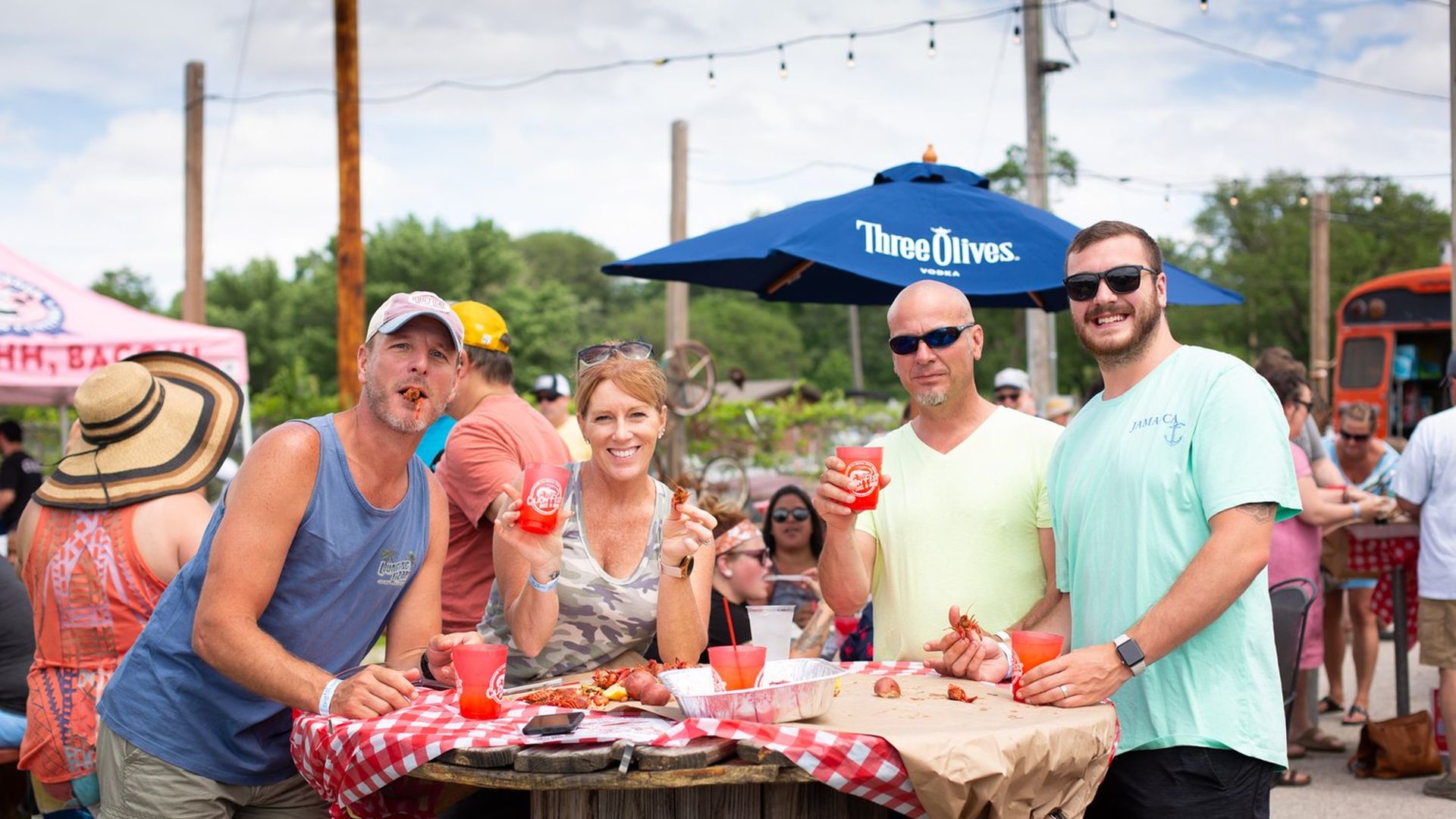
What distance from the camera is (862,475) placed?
10.3 feet

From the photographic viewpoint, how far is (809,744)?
7.54 feet

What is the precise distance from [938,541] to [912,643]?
0.31 meters

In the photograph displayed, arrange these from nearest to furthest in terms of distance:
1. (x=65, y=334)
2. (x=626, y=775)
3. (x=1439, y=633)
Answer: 1. (x=626, y=775)
2. (x=1439, y=633)
3. (x=65, y=334)

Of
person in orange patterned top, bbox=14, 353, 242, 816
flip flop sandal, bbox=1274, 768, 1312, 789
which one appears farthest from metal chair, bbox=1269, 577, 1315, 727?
person in orange patterned top, bbox=14, 353, 242, 816

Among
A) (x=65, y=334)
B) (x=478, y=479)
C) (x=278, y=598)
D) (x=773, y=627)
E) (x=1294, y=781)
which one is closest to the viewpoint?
(x=278, y=598)

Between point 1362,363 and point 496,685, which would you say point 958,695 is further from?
point 1362,363

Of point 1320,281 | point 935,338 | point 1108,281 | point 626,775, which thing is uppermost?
point 1320,281

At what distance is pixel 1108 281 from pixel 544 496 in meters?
1.49

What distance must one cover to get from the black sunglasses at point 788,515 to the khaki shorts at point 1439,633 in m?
3.20

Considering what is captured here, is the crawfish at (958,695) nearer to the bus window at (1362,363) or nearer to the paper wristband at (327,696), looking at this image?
the paper wristband at (327,696)

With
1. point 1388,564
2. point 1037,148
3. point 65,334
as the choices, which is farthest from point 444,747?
point 1037,148

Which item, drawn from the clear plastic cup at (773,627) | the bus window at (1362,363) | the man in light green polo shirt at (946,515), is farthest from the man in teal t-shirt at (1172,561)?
the bus window at (1362,363)

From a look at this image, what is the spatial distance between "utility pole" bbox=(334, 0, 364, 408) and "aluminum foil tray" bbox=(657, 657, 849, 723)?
10.4m

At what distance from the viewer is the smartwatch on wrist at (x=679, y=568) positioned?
10.4 feet
